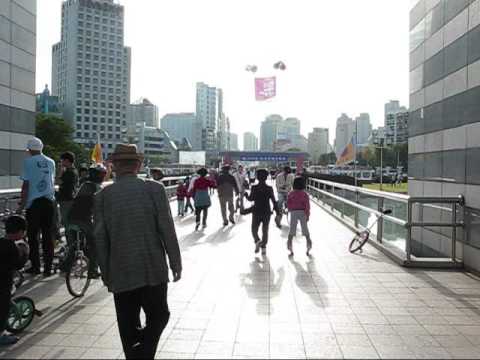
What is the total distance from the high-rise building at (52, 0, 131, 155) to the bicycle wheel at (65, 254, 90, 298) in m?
128

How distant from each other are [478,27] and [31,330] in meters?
7.39

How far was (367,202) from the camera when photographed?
11484 millimetres

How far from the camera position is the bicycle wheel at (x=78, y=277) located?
6.03 meters

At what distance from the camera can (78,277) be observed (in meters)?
6.23

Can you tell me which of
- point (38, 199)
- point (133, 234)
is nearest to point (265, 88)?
point (38, 199)

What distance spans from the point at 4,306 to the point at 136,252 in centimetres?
175

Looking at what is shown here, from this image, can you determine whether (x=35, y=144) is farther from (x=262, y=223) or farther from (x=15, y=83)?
(x=15, y=83)

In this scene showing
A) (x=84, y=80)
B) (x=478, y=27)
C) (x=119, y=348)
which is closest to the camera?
(x=119, y=348)

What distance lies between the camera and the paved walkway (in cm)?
443

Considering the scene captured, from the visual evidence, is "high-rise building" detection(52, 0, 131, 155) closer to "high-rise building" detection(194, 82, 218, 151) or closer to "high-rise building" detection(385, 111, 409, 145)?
"high-rise building" detection(194, 82, 218, 151)

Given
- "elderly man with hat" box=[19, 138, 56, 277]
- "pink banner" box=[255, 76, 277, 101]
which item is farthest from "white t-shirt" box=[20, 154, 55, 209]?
"pink banner" box=[255, 76, 277, 101]

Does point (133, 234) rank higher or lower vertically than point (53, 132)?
lower

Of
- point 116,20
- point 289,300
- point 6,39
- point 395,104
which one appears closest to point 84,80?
point 116,20

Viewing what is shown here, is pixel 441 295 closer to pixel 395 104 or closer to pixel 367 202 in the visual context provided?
pixel 367 202
